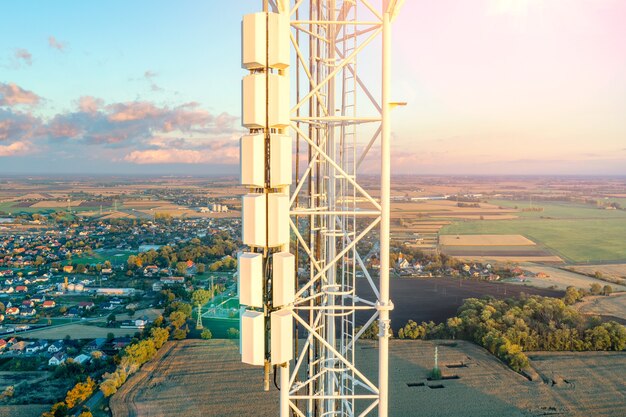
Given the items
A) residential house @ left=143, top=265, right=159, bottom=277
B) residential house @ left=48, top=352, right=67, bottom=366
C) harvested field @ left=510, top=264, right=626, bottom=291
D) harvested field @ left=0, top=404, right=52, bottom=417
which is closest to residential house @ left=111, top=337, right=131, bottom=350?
residential house @ left=48, top=352, right=67, bottom=366

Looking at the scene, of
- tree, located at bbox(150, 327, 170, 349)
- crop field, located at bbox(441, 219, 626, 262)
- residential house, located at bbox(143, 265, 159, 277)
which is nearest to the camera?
tree, located at bbox(150, 327, 170, 349)

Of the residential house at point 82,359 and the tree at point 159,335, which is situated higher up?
the tree at point 159,335

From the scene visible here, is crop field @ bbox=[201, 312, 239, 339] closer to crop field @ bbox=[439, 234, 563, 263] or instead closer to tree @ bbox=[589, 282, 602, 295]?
tree @ bbox=[589, 282, 602, 295]

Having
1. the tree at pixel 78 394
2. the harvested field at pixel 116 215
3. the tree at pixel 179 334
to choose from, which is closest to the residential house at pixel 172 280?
the tree at pixel 179 334

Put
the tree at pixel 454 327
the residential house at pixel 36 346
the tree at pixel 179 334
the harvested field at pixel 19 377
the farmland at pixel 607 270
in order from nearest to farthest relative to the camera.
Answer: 1. the harvested field at pixel 19 377
2. the residential house at pixel 36 346
3. the tree at pixel 179 334
4. the tree at pixel 454 327
5. the farmland at pixel 607 270

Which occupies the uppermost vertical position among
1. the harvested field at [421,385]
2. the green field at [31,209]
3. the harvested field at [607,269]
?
the green field at [31,209]

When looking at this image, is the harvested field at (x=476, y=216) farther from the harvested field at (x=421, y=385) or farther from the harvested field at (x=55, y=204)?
the harvested field at (x=55, y=204)

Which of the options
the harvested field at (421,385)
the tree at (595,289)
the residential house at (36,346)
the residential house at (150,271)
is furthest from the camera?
the residential house at (150,271)

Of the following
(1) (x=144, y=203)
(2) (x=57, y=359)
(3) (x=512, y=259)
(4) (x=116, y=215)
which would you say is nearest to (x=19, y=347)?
(2) (x=57, y=359)
